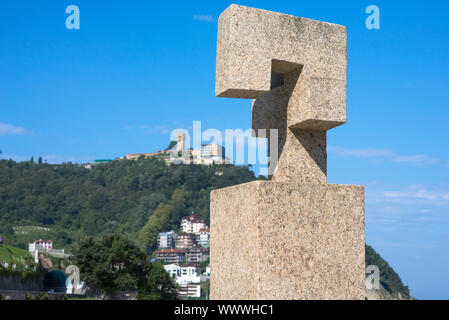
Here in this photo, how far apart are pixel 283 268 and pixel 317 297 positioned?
502 mm

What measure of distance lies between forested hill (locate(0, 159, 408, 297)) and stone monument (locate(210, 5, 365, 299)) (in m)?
101

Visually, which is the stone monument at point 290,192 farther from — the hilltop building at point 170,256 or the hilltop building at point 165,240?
the hilltop building at point 165,240

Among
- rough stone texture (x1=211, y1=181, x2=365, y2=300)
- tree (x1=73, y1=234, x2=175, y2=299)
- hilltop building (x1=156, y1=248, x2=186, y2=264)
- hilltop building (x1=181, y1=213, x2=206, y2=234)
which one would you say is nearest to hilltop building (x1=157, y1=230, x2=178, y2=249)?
hilltop building (x1=181, y1=213, x2=206, y2=234)

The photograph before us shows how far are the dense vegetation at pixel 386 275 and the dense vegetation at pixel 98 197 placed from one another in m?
33.3

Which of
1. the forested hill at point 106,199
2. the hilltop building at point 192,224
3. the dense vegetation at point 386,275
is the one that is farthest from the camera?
the dense vegetation at point 386,275

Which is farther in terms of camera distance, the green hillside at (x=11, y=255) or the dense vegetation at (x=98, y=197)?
the dense vegetation at (x=98, y=197)

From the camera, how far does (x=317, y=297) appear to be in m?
5.09

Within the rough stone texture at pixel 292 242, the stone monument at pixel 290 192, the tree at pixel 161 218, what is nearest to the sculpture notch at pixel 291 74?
the stone monument at pixel 290 192

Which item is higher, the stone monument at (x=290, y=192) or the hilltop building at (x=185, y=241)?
the stone monument at (x=290, y=192)

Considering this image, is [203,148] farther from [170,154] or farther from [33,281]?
[33,281]

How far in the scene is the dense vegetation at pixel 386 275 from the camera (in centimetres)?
11831

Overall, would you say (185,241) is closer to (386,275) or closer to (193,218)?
(193,218)

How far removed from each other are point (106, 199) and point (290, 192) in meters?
119
